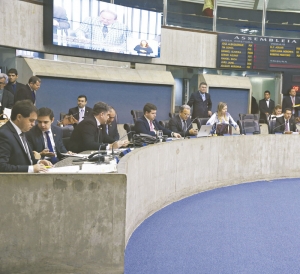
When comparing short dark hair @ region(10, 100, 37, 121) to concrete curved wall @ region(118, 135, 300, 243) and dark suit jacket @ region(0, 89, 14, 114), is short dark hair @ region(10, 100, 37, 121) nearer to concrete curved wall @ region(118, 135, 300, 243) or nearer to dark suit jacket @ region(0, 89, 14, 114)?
concrete curved wall @ region(118, 135, 300, 243)

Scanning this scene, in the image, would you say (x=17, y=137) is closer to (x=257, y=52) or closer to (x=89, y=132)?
(x=89, y=132)

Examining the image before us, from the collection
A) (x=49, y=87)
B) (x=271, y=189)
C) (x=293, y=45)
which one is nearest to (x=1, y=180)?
(x=271, y=189)

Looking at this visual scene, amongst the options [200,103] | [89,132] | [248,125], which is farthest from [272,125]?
[89,132]

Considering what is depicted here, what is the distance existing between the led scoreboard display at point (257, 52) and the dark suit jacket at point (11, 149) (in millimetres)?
9624

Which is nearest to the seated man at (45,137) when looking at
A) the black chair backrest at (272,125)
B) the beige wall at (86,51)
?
the beige wall at (86,51)

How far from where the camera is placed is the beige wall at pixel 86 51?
918 cm

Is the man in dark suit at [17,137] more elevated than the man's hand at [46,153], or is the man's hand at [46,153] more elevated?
the man in dark suit at [17,137]

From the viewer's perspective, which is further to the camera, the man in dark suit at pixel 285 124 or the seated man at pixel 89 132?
the man in dark suit at pixel 285 124

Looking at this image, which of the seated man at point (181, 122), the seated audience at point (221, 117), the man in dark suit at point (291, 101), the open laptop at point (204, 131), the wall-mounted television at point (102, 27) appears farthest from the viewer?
the man in dark suit at point (291, 101)

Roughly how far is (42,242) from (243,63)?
10.7m

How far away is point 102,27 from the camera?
10211 mm

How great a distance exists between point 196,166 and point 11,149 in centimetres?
330

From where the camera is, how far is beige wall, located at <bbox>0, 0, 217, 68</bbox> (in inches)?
361

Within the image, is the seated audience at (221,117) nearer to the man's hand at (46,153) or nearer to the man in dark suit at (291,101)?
the man's hand at (46,153)
